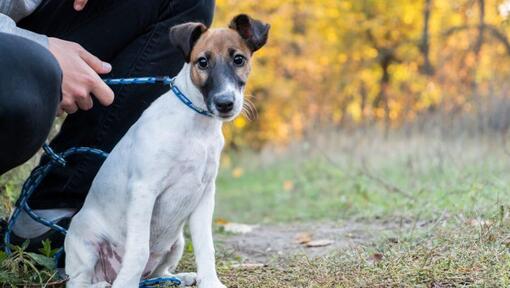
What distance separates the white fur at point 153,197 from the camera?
2812 mm

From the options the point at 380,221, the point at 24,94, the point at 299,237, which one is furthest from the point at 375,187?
the point at 24,94

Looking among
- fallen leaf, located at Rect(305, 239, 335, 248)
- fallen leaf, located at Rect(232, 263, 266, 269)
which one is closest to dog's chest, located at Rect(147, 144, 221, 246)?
fallen leaf, located at Rect(232, 263, 266, 269)

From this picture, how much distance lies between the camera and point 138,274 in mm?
2799

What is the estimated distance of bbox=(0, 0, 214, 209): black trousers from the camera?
11.3 feet

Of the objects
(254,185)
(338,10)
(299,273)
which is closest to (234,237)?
(299,273)

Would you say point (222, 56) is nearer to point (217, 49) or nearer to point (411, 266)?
point (217, 49)

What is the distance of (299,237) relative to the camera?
4.54m

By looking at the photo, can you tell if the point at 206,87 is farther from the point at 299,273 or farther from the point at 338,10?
the point at 338,10

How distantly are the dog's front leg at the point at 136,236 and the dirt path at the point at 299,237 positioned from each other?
43.2 inches

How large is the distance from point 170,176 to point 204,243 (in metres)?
0.32

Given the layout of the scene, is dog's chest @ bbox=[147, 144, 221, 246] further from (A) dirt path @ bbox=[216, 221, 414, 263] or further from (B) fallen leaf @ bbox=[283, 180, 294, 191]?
(B) fallen leaf @ bbox=[283, 180, 294, 191]

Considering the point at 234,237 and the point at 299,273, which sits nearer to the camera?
the point at 299,273

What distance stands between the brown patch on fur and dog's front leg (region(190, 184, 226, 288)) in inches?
20.1

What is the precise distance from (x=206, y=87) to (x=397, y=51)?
712 inches
